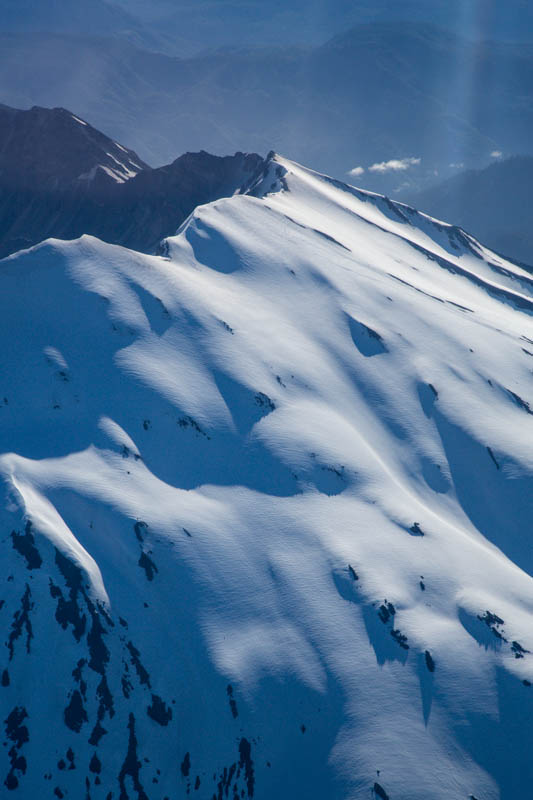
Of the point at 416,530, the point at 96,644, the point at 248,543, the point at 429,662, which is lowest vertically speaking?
the point at 429,662

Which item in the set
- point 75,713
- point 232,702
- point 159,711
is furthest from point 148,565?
point 232,702

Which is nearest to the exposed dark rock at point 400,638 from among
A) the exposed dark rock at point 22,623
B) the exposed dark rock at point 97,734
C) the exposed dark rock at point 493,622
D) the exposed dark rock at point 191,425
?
the exposed dark rock at point 493,622

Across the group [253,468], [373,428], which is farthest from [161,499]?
[373,428]

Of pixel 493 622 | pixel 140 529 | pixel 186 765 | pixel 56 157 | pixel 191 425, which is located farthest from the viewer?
pixel 56 157

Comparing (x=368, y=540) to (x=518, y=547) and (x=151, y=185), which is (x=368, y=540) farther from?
(x=151, y=185)

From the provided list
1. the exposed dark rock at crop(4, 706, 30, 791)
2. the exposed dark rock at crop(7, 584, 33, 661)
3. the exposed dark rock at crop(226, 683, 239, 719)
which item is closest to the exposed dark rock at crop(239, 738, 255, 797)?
the exposed dark rock at crop(226, 683, 239, 719)

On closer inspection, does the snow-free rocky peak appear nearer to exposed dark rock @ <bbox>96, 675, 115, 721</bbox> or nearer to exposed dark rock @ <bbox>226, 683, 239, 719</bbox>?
exposed dark rock @ <bbox>96, 675, 115, 721</bbox>

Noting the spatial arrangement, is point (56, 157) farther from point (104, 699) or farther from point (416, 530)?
point (104, 699)
